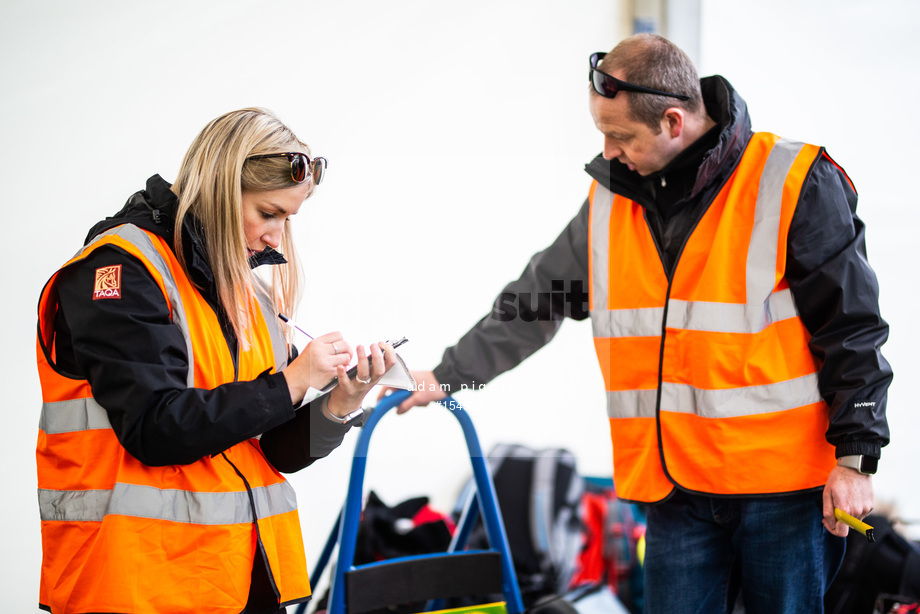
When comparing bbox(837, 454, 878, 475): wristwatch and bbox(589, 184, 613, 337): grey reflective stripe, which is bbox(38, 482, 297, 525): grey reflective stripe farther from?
bbox(837, 454, 878, 475): wristwatch

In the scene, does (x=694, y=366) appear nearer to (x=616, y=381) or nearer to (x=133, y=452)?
(x=616, y=381)

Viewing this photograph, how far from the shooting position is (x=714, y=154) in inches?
55.2

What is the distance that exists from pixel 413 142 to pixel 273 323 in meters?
1.06

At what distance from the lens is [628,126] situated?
149 cm

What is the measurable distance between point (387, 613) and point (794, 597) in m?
1.06

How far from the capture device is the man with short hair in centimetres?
132

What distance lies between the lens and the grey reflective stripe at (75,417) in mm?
1111

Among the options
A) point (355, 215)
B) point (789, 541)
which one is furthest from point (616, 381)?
point (355, 215)

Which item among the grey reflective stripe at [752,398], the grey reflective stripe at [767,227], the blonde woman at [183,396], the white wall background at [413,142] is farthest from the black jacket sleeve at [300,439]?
the grey reflective stripe at [767,227]

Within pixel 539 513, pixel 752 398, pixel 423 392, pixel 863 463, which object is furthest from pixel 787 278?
pixel 539 513

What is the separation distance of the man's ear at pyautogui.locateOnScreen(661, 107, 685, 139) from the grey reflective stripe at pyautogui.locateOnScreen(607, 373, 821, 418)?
0.52 m

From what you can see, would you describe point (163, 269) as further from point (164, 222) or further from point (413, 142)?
point (413, 142)

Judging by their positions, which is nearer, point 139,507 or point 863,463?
point 139,507

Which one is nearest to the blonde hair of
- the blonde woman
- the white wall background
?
the blonde woman
